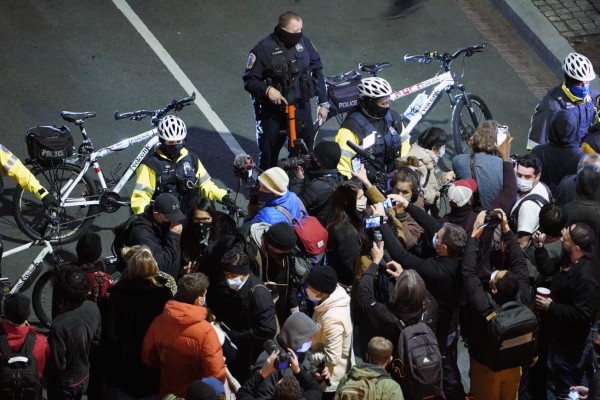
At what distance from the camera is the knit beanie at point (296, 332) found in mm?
7855

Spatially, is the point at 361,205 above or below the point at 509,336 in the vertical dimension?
above

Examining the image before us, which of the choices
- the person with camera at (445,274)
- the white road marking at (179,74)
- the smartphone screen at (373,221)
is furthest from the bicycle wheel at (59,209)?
the person with camera at (445,274)

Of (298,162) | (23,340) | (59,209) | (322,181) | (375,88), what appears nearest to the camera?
(23,340)

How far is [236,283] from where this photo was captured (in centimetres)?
848

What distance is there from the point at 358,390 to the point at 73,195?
17.2 ft

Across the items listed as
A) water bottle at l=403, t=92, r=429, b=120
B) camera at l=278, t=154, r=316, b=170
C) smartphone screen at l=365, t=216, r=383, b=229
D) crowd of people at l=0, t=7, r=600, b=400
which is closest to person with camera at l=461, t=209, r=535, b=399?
crowd of people at l=0, t=7, r=600, b=400

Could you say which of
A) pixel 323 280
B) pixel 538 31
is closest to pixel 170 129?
pixel 323 280

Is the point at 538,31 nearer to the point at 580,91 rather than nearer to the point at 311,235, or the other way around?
the point at 580,91

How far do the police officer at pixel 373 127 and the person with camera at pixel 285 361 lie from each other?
309 cm

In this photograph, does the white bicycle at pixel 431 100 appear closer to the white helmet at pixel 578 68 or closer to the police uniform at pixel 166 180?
the white helmet at pixel 578 68

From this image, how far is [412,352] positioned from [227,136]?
6030mm

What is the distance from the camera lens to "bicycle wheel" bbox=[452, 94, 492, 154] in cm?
1314

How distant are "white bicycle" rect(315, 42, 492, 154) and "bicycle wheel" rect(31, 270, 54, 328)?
4209 mm

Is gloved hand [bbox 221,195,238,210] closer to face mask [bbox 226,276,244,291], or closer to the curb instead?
face mask [bbox 226,276,244,291]
